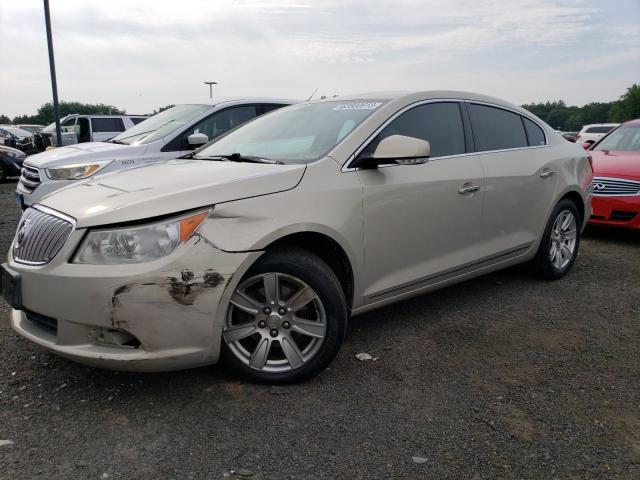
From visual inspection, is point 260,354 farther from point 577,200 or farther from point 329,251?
point 577,200

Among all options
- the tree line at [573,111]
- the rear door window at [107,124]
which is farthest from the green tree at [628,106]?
the rear door window at [107,124]

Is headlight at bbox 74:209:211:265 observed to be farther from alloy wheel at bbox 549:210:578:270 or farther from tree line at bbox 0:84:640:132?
tree line at bbox 0:84:640:132

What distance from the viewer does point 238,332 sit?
274cm

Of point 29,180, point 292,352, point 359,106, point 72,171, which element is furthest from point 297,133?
point 29,180

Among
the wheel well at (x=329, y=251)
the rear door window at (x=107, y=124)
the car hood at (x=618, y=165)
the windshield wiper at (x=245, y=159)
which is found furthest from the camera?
the rear door window at (x=107, y=124)

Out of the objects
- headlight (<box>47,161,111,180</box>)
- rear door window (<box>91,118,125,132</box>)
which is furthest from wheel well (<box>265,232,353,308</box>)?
rear door window (<box>91,118,125,132</box>)

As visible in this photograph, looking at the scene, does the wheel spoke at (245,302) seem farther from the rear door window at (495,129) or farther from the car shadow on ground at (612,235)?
the car shadow on ground at (612,235)

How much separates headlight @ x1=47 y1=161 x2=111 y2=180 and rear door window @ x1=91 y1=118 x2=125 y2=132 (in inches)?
404

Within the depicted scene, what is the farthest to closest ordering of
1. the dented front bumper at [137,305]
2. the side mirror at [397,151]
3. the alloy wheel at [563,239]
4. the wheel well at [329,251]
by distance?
the alloy wheel at [563,239]
the side mirror at [397,151]
the wheel well at [329,251]
the dented front bumper at [137,305]

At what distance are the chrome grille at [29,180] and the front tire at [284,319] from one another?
4489mm

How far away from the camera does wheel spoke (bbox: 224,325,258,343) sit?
2723 millimetres

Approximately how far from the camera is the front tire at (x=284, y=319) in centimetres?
274

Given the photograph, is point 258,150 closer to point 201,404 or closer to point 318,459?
point 201,404

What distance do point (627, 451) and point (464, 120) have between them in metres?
2.45
